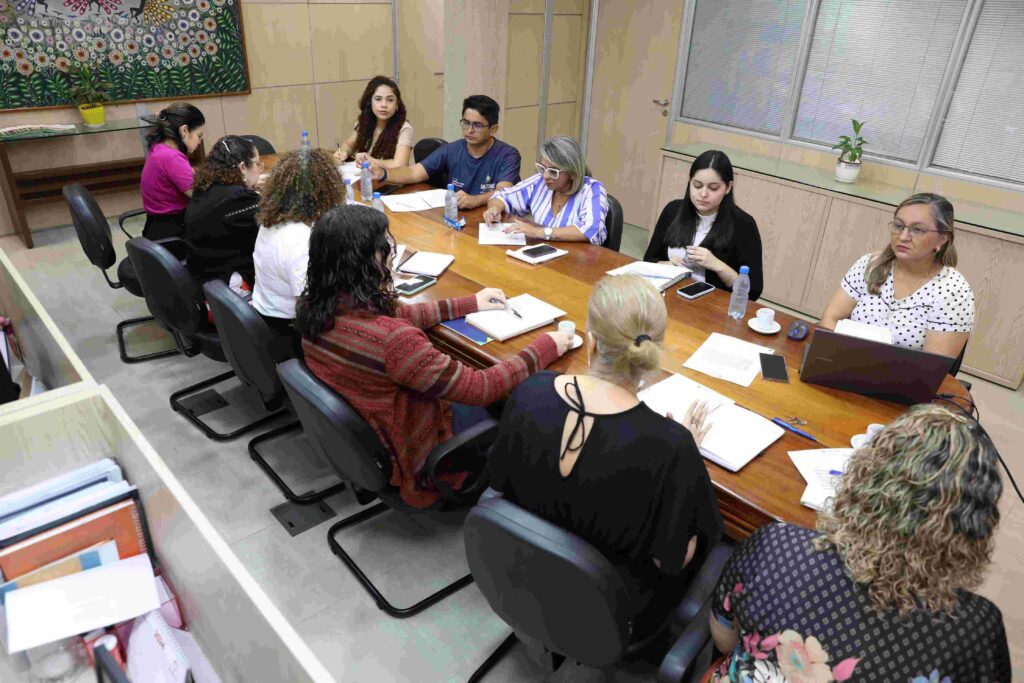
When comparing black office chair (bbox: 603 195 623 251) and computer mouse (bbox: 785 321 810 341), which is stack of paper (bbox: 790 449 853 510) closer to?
computer mouse (bbox: 785 321 810 341)

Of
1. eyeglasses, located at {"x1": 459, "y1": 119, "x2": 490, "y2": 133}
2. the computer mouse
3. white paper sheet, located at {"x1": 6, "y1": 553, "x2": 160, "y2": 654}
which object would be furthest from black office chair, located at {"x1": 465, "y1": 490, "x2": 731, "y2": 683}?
eyeglasses, located at {"x1": 459, "y1": 119, "x2": 490, "y2": 133}

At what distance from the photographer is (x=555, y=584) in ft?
4.75

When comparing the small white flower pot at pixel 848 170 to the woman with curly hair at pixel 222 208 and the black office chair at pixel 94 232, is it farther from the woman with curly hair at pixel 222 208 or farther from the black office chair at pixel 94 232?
the black office chair at pixel 94 232

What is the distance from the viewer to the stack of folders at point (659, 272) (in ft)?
9.37

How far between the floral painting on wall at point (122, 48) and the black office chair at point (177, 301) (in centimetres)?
294

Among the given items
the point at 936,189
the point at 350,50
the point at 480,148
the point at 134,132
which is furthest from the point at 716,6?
the point at 134,132

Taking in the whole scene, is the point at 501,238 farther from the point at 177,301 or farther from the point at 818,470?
the point at 818,470

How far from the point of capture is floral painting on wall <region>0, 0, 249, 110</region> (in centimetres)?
477

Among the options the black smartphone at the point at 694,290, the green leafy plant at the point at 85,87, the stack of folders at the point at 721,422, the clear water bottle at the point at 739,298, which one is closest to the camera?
the stack of folders at the point at 721,422

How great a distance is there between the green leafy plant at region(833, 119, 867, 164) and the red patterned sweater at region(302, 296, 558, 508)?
3128 mm

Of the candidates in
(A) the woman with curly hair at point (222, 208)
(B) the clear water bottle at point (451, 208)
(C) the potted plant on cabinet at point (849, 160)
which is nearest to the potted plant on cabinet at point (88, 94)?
(A) the woman with curly hair at point (222, 208)

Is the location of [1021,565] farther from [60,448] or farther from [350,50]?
[350,50]

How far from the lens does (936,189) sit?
14.0 ft

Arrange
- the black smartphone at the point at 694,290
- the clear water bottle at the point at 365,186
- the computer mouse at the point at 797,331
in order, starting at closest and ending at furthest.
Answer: the computer mouse at the point at 797,331, the black smartphone at the point at 694,290, the clear water bottle at the point at 365,186
